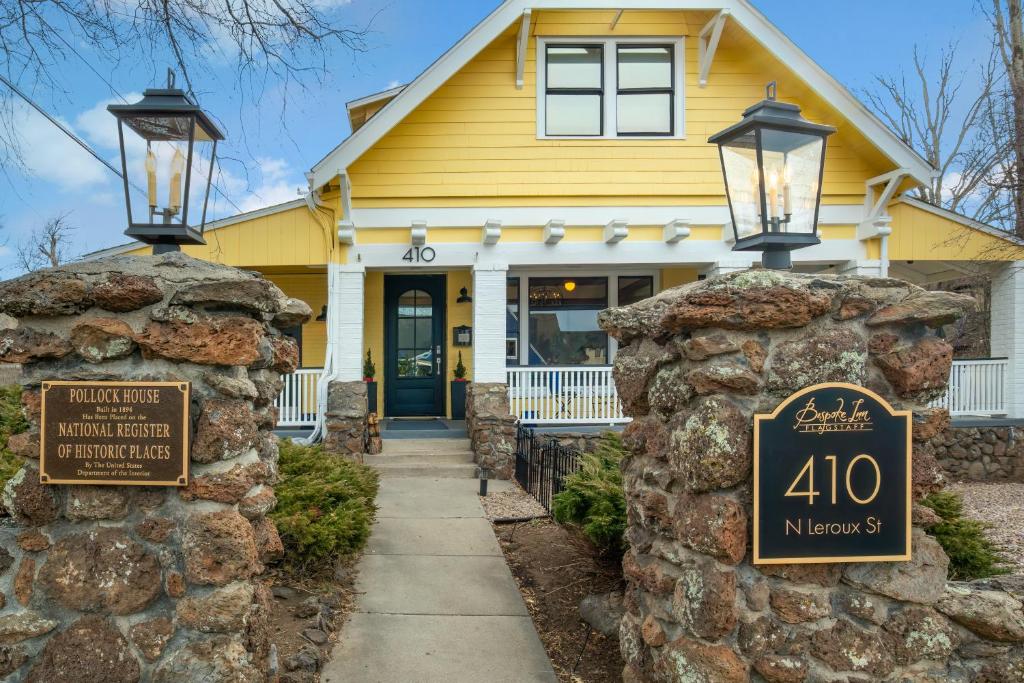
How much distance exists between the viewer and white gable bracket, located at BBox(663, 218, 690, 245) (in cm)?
963

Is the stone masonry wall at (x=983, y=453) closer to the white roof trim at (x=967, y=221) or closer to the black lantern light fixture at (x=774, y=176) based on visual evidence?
the white roof trim at (x=967, y=221)

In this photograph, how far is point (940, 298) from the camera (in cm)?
270

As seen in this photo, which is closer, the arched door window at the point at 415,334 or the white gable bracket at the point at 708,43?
the white gable bracket at the point at 708,43

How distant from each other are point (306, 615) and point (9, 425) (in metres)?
4.39

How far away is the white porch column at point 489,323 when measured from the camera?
9.66 metres

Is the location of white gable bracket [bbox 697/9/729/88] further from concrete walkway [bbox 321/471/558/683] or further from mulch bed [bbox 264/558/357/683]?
mulch bed [bbox 264/558/357/683]

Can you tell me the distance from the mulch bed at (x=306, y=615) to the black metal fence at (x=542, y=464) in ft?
7.78

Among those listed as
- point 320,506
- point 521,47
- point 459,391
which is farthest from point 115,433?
point 459,391

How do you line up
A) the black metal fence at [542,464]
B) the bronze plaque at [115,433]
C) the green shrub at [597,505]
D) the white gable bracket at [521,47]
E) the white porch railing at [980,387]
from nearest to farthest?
1. the bronze plaque at [115,433]
2. the green shrub at [597,505]
3. the black metal fence at [542,464]
4. the white gable bracket at [521,47]
5. the white porch railing at [980,387]

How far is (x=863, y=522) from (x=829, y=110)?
8826mm

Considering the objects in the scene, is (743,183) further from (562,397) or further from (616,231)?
(562,397)

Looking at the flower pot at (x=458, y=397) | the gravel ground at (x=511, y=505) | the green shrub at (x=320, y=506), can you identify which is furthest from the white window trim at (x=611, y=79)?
the green shrub at (x=320, y=506)

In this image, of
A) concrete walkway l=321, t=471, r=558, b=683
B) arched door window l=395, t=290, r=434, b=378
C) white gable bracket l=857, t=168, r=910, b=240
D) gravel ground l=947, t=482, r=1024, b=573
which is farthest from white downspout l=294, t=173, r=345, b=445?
white gable bracket l=857, t=168, r=910, b=240

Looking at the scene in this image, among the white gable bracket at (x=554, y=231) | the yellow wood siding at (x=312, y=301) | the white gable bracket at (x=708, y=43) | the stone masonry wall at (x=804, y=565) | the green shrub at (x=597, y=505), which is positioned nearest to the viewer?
the stone masonry wall at (x=804, y=565)
